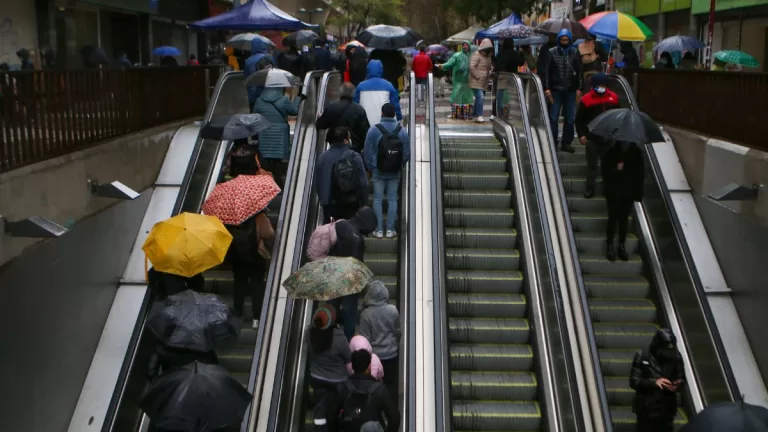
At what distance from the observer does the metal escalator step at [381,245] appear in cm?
1016

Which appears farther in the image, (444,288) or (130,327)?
(130,327)

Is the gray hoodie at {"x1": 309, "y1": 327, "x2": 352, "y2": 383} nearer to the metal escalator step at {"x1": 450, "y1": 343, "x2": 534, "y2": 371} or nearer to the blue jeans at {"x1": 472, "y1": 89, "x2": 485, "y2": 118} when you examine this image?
the metal escalator step at {"x1": 450, "y1": 343, "x2": 534, "y2": 371}

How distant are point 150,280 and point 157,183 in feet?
11.3

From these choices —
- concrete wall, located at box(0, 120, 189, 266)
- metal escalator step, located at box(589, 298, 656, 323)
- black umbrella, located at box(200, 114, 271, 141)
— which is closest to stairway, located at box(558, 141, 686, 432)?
metal escalator step, located at box(589, 298, 656, 323)

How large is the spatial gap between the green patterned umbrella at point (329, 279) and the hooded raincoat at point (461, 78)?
8734 millimetres

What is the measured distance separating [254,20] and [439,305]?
8522 millimetres

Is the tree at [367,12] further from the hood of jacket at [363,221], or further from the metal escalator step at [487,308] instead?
the hood of jacket at [363,221]

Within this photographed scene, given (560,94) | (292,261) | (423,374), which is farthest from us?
(560,94)

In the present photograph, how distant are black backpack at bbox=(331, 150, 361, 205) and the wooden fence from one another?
279 cm

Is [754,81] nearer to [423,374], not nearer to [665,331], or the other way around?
[665,331]

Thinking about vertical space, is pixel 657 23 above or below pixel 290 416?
above

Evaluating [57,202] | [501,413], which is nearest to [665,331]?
[501,413]

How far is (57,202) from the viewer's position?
862 cm

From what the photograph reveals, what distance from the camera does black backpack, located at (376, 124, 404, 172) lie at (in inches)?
382
